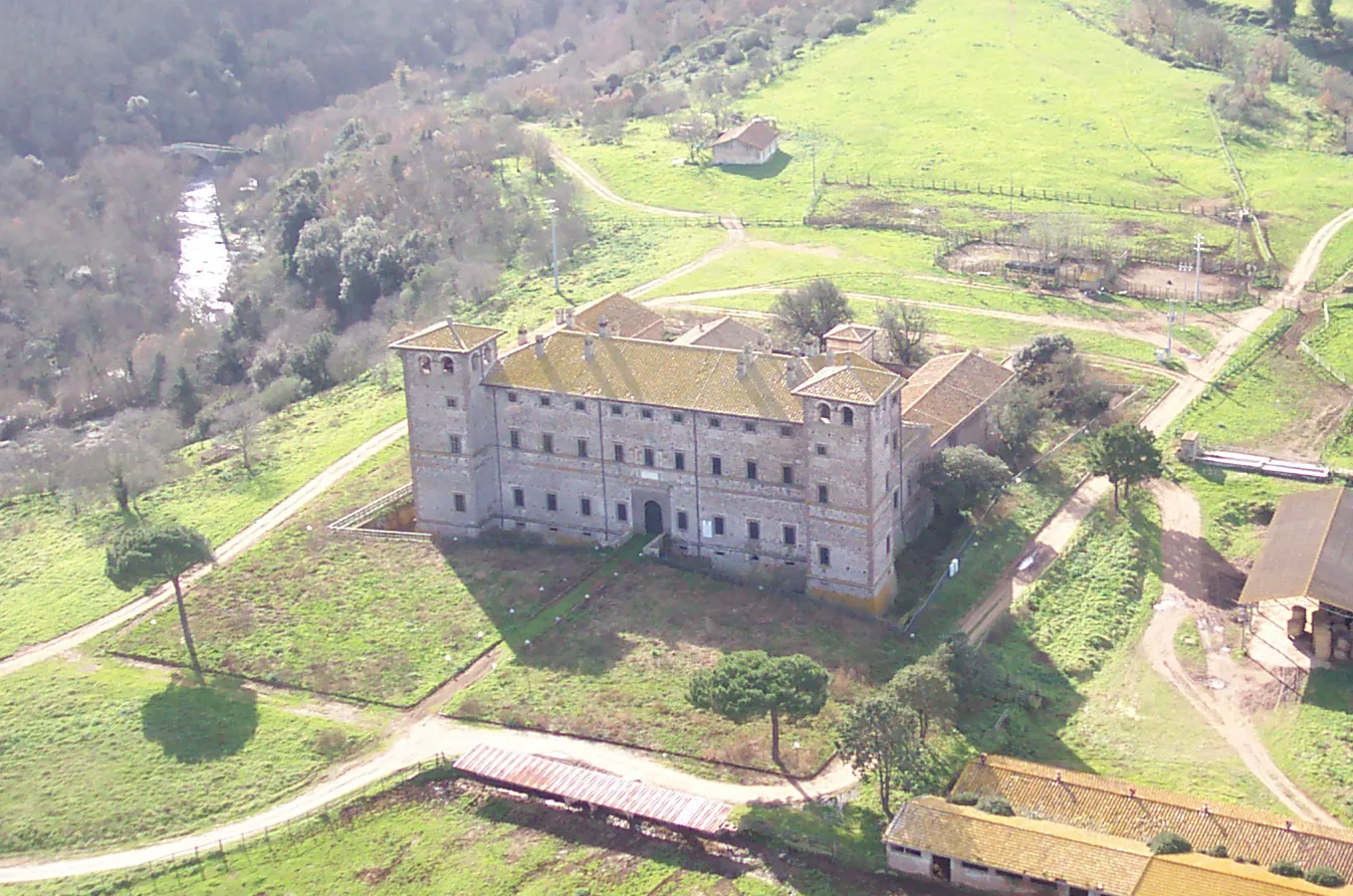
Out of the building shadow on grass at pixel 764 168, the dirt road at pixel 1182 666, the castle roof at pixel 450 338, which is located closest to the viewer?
the dirt road at pixel 1182 666

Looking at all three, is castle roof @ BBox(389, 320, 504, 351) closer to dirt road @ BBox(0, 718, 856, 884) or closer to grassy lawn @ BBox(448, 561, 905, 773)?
grassy lawn @ BBox(448, 561, 905, 773)

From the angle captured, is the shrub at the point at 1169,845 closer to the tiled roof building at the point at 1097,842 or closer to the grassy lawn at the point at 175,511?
the tiled roof building at the point at 1097,842

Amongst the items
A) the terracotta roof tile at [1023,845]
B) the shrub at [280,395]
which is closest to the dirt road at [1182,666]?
the terracotta roof tile at [1023,845]

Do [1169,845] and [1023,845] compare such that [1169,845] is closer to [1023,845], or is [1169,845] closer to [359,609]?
[1023,845]

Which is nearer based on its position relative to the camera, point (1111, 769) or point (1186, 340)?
point (1111, 769)

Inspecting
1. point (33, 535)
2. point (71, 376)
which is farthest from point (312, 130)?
point (33, 535)

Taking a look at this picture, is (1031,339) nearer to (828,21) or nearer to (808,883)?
(808,883)
